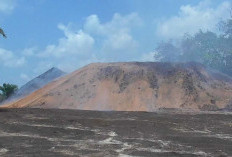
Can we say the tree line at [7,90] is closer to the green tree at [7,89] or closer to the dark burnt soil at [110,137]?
the green tree at [7,89]

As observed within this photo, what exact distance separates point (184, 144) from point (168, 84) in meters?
24.3

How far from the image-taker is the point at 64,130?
1656 cm

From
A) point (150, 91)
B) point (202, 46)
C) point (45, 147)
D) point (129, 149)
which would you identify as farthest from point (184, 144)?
point (202, 46)

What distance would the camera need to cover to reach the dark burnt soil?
40.2ft

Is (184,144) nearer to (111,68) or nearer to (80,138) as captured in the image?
(80,138)

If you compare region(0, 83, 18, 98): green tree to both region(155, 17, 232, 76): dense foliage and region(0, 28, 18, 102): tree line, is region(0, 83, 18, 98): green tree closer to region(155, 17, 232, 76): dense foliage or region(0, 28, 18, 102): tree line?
region(0, 28, 18, 102): tree line

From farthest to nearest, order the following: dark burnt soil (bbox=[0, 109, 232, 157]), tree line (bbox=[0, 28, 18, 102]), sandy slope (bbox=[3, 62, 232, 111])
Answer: tree line (bbox=[0, 28, 18, 102])
sandy slope (bbox=[3, 62, 232, 111])
dark burnt soil (bbox=[0, 109, 232, 157])

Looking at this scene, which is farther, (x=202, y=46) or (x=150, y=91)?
(x=202, y=46)

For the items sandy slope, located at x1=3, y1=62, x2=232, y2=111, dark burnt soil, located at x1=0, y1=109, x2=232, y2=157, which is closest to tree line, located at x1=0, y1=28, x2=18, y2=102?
sandy slope, located at x1=3, y1=62, x2=232, y2=111

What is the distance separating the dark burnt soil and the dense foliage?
31.8 meters

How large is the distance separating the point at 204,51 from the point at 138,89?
825 inches

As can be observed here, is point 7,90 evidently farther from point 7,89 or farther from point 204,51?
point 204,51

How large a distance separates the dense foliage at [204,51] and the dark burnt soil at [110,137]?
31.8 meters

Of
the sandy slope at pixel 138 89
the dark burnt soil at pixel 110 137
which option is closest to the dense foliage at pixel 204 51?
the sandy slope at pixel 138 89
